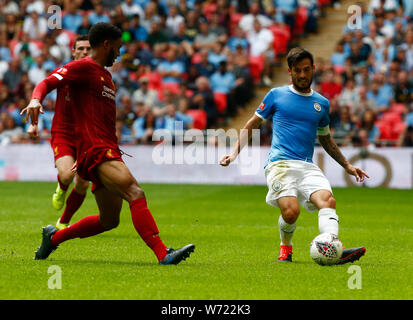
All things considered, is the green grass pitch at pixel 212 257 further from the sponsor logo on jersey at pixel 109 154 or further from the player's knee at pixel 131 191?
the sponsor logo on jersey at pixel 109 154

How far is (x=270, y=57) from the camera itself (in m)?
22.8

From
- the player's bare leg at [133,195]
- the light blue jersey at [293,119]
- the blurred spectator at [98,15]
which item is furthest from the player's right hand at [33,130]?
the blurred spectator at [98,15]

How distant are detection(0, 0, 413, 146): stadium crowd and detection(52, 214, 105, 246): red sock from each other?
12.5 meters

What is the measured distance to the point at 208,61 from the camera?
898 inches

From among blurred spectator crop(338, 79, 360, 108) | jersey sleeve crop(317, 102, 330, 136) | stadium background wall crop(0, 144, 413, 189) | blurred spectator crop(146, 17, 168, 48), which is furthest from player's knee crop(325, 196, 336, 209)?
blurred spectator crop(146, 17, 168, 48)

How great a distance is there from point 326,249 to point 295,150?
108 centimetres

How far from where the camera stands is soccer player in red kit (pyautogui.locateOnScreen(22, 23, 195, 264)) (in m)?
7.35

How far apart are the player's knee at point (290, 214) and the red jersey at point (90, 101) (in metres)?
1.71

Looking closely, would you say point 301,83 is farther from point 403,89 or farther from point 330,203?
Result: point 403,89

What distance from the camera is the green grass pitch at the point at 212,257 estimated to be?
20.7ft

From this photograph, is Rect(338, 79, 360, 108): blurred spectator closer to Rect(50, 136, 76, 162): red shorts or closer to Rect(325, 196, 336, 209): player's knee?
Rect(50, 136, 76, 162): red shorts

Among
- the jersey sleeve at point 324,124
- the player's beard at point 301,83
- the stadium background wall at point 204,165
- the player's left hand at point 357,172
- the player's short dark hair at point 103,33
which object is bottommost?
the stadium background wall at point 204,165

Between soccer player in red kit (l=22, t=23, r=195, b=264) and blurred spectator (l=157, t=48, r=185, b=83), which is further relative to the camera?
blurred spectator (l=157, t=48, r=185, b=83)

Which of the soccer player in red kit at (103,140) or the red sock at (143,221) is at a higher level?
the soccer player in red kit at (103,140)
